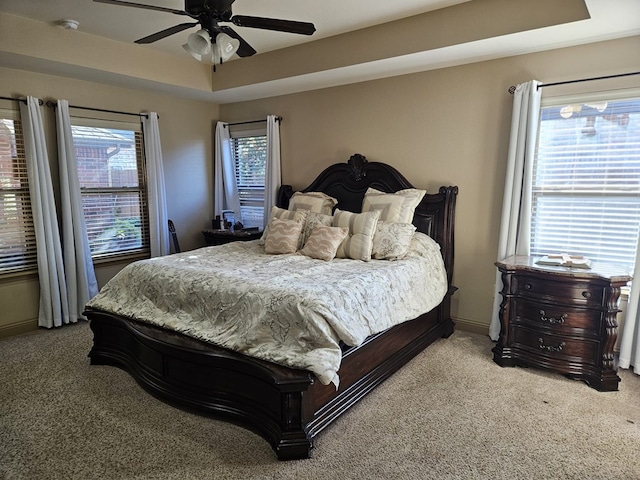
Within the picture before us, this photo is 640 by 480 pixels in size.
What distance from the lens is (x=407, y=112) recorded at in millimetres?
4090

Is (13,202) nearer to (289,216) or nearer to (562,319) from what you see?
(289,216)

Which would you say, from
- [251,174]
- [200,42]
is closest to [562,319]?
[200,42]

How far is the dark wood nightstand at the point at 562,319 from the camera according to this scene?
2.82 metres

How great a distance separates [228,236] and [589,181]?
3668mm

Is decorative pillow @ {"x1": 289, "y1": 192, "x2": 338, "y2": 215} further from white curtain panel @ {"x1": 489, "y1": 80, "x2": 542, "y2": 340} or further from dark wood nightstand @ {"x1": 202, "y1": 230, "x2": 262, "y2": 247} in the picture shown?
white curtain panel @ {"x1": 489, "y1": 80, "x2": 542, "y2": 340}

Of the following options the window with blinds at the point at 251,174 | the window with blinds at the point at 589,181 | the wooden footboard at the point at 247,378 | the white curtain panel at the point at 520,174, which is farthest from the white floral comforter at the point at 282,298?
the window with blinds at the point at 251,174

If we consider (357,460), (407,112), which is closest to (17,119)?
(407,112)

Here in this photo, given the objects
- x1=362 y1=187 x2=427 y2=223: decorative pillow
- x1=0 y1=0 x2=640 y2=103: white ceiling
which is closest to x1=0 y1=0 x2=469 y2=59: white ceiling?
x1=0 y1=0 x2=640 y2=103: white ceiling

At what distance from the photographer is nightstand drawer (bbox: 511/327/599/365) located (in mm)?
2902

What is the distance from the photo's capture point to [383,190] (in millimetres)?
4188

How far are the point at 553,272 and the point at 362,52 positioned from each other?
93.8 inches

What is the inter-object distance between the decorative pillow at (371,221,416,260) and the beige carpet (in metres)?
0.91

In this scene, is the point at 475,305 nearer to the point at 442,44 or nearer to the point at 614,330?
the point at 614,330

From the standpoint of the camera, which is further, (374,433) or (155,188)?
(155,188)
